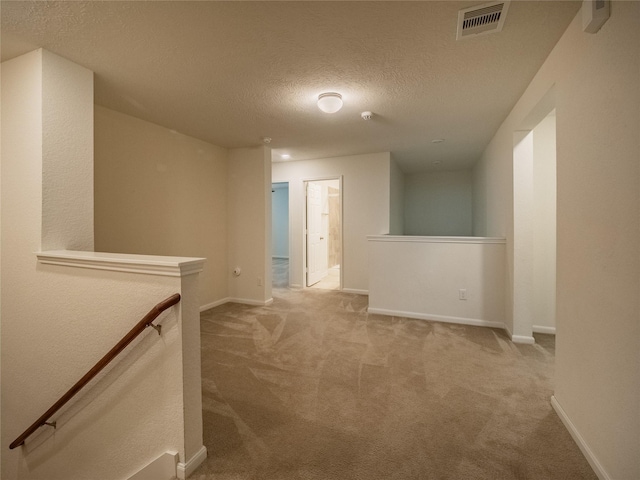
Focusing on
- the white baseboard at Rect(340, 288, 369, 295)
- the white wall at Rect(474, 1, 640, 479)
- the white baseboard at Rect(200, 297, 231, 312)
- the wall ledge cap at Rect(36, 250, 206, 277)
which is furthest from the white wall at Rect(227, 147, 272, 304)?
the white wall at Rect(474, 1, 640, 479)

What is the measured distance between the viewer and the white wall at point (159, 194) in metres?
2.96

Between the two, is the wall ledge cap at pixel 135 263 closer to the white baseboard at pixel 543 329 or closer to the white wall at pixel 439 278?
the white wall at pixel 439 278

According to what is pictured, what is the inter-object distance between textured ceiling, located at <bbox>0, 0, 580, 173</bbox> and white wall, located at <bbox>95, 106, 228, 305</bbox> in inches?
12.9

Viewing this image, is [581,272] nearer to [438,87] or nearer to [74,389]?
[438,87]

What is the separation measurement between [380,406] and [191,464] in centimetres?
118

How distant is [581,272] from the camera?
61.4 inches

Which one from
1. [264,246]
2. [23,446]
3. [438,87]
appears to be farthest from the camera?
[264,246]

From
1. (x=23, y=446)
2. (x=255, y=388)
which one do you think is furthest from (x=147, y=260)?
(x=23, y=446)

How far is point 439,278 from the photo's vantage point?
3.66 metres

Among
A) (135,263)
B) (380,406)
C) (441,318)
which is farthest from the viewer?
(441,318)

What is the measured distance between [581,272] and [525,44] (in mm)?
1517

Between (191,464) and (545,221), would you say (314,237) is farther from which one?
(191,464)

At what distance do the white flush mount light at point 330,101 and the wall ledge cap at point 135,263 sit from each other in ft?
6.00

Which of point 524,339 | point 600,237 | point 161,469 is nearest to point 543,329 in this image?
point 524,339
